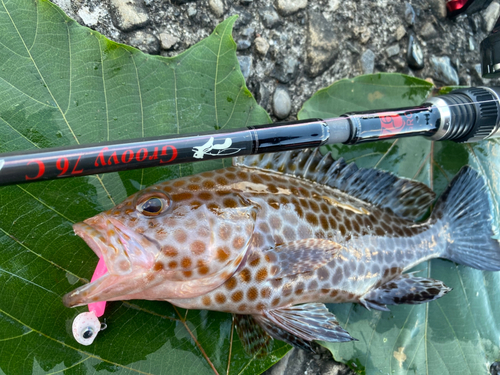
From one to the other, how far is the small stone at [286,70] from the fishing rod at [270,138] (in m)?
0.70

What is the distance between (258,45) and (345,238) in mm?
1312

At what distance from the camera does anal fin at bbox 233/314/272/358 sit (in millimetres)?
2041

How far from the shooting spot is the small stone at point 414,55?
276cm

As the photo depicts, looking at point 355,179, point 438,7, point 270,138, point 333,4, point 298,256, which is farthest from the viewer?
point 438,7

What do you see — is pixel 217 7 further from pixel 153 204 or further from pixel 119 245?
pixel 119 245

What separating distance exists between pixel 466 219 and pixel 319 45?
148 centimetres

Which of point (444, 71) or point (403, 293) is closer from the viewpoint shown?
point (403, 293)

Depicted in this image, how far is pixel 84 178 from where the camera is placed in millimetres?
1898

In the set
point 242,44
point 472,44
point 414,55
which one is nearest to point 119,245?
point 242,44

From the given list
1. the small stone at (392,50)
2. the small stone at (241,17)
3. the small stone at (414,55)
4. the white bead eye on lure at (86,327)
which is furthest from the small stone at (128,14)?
the small stone at (414,55)

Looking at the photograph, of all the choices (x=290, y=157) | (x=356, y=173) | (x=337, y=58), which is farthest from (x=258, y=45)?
(x=356, y=173)

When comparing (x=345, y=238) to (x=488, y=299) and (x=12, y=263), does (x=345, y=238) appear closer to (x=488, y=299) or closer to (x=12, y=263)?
(x=488, y=299)

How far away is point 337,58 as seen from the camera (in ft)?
8.63

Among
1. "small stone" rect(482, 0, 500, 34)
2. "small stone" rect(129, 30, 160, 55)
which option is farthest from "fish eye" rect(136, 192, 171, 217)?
"small stone" rect(482, 0, 500, 34)
